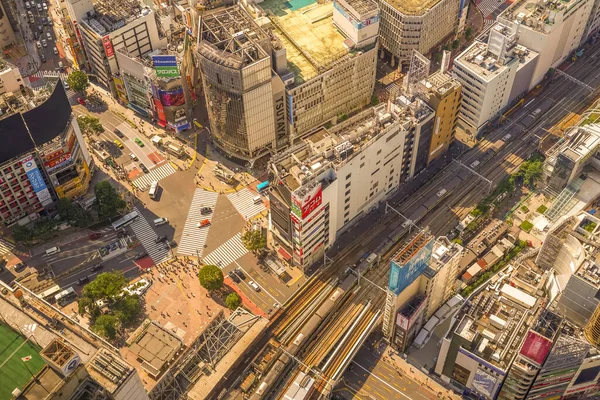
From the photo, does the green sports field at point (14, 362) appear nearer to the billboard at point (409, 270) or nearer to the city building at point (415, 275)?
the billboard at point (409, 270)

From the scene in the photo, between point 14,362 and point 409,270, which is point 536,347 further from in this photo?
point 14,362

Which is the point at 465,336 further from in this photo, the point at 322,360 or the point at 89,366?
the point at 89,366

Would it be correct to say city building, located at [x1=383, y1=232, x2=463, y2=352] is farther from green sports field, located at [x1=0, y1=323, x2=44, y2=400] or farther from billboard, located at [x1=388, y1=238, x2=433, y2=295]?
green sports field, located at [x1=0, y1=323, x2=44, y2=400]

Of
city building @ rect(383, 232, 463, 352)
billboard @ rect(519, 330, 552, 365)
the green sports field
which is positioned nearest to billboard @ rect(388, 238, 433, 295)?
city building @ rect(383, 232, 463, 352)

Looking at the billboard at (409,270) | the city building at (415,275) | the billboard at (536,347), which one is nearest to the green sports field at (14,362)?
the billboard at (409,270)

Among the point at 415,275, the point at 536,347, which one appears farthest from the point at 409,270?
the point at 536,347

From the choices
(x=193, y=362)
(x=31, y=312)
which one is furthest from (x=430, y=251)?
(x=31, y=312)
